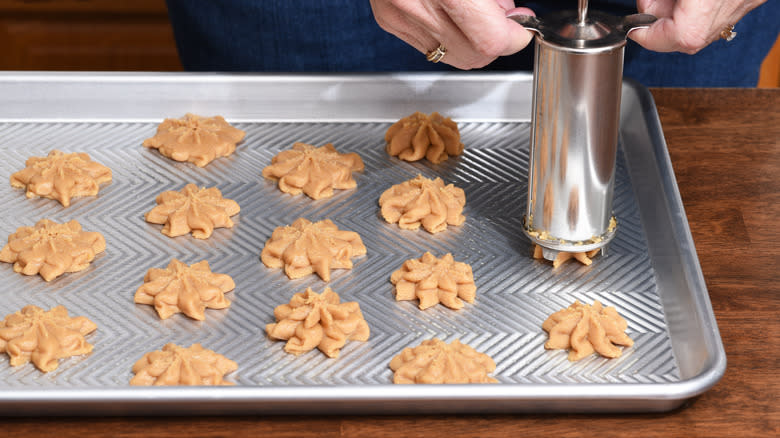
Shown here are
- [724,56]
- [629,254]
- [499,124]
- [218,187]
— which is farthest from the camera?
[724,56]

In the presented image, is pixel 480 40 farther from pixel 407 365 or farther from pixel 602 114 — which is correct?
pixel 407 365

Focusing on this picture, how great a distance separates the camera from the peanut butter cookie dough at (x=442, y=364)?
0.94 m

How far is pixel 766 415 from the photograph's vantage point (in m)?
0.90

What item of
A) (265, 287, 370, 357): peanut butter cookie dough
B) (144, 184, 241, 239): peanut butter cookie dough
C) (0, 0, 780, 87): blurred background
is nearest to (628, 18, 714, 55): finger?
(265, 287, 370, 357): peanut butter cookie dough

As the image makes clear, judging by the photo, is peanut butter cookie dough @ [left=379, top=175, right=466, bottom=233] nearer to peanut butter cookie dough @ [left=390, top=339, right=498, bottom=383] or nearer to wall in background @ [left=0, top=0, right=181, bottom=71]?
peanut butter cookie dough @ [left=390, top=339, right=498, bottom=383]

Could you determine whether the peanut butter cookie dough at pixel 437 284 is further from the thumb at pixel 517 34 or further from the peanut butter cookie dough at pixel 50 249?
the peanut butter cookie dough at pixel 50 249

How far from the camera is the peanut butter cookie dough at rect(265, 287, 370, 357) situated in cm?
100

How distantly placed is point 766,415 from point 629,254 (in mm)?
304

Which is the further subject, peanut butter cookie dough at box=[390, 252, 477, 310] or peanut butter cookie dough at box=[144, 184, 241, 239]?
peanut butter cookie dough at box=[144, 184, 241, 239]

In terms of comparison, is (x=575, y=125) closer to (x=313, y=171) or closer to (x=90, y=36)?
(x=313, y=171)

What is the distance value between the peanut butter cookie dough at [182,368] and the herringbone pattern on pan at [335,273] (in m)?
0.02

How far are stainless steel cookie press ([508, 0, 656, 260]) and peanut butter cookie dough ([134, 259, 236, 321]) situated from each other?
0.38 metres

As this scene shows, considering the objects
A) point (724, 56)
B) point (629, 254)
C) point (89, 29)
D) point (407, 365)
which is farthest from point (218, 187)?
point (89, 29)

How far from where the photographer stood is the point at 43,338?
0.99 m
